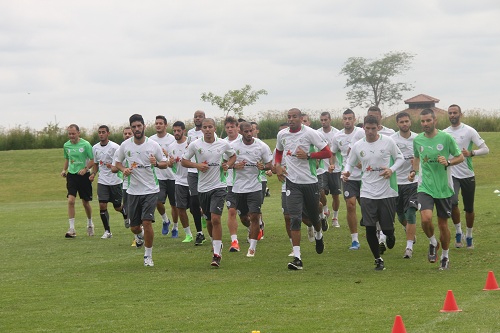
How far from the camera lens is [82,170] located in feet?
69.9

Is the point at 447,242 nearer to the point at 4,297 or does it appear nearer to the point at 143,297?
the point at 143,297

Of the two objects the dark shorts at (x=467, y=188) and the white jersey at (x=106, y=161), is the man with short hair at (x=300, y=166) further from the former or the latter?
the white jersey at (x=106, y=161)

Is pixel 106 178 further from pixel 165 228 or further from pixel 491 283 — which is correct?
pixel 491 283

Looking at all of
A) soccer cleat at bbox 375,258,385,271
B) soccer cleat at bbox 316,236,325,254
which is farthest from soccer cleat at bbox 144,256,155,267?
soccer cleat at bbox 375,258,385,271

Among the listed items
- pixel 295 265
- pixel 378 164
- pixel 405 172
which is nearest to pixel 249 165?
pixel 405 172

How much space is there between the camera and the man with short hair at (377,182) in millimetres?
14664

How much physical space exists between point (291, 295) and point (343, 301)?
0.88 meters

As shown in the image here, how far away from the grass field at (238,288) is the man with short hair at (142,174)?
740mm

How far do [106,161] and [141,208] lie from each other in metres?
5.42

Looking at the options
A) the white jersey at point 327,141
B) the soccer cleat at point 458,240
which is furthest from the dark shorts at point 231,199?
the soccer cleat at point 458,240

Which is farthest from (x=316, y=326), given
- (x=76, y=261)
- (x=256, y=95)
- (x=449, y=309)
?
(x=256, y=95)

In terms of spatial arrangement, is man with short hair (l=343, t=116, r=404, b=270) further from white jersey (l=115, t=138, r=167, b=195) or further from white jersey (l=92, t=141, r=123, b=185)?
white jersey (l=92, t=141, r=123, b=185)

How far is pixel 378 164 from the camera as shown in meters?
14.8

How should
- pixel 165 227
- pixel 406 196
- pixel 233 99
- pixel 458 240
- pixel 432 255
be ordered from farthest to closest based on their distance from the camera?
pixel 233 99 → pixel 165 227 → pixel 458 240 → pixel 406 196 → pixel 432 255
